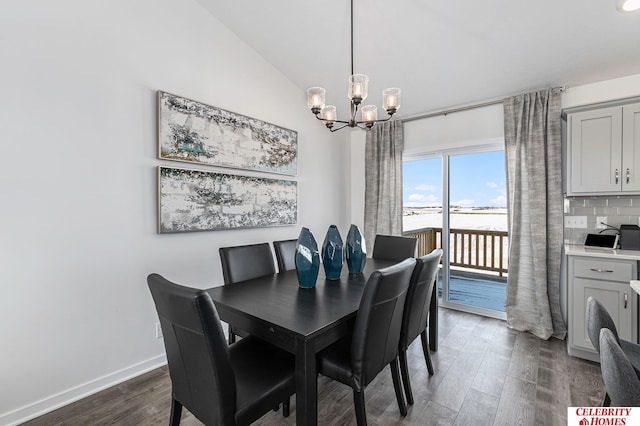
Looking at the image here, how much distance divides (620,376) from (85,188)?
9.47 ft

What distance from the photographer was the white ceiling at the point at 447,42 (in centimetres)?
230

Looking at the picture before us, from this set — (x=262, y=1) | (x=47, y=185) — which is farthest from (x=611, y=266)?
(x=47, y=185)

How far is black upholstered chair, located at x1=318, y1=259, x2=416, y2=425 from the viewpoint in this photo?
1472mm

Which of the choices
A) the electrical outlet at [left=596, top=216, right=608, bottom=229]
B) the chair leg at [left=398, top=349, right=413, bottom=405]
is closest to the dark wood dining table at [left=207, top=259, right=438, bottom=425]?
the chair leg at [left=398, top=349, right=413, bottom=405]

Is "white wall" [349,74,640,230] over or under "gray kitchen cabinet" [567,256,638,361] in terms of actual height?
over

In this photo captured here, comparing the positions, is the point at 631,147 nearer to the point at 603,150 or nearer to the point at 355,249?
the point at 603,150

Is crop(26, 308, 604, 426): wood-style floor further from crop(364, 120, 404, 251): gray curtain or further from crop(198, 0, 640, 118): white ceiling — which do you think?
crop(198, 0, 640, 118): white ceiling

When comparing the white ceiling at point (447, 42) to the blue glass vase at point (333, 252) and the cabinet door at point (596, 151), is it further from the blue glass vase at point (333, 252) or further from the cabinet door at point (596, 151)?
the blue glass vase at point (333, 252)

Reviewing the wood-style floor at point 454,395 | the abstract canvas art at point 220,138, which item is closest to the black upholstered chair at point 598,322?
the wood-style floor at point 454,395

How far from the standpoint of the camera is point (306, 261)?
1.96m

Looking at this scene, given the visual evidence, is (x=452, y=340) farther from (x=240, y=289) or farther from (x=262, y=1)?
(x=262, y=1)

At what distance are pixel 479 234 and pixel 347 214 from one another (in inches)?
70.1

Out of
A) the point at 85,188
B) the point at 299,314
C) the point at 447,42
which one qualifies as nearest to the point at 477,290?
the point at 447,42

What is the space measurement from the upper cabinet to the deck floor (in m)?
1.56
